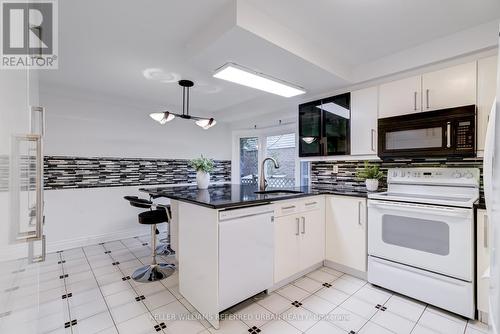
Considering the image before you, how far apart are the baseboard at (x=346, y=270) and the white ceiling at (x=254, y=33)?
2.12 m

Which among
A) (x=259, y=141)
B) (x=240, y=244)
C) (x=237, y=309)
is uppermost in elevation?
(x=259, y=141)

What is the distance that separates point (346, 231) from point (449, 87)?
5.56ft

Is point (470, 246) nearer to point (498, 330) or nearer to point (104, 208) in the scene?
point (498, 330)

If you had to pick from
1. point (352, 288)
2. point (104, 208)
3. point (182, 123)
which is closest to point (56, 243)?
point (104, 208)

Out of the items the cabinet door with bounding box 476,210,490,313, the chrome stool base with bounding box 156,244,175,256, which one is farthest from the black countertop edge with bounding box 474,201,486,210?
the chrome stool base with bounding box 156,244,175,256

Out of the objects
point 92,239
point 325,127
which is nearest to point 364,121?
point 325,127

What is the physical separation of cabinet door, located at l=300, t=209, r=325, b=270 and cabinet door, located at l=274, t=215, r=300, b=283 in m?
0.08

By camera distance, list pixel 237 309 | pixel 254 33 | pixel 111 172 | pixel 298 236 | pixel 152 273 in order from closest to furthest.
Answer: pixel 254 33
pixel 237 309
pixel 298 236
pixel 152 273
pixel 111 172

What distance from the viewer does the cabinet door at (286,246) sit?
2.10 metres

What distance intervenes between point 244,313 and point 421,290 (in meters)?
1.52

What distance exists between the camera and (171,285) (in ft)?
7.44

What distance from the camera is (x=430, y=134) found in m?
2.13

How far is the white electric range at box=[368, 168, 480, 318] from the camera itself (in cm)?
173

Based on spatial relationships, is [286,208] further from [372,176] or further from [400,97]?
[400,97]
